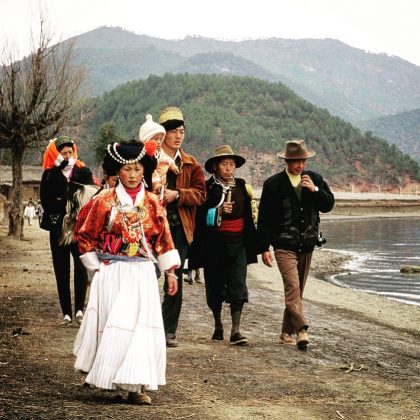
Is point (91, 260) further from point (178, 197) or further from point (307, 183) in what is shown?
point (307, 183)

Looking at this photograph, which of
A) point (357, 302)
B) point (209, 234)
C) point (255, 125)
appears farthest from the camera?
point (255, 125)

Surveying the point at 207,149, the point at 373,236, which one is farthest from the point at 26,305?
the point at 207,149

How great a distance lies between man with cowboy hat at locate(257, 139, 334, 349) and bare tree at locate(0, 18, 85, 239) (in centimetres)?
1982

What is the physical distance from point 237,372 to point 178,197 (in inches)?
72.2

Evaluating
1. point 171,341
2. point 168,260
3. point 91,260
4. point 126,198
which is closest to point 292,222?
point 171,341

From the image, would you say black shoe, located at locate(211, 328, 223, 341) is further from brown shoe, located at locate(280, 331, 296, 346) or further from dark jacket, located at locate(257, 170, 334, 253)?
dark jacket, located at locate(257, 170, 334, 253)

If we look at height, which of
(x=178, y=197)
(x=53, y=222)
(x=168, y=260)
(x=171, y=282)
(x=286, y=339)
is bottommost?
(x=286, y=339)

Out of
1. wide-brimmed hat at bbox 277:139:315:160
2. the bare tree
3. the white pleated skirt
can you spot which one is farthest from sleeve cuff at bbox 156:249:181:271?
the bare tree

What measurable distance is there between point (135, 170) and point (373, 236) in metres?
43.8

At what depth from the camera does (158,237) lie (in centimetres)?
572

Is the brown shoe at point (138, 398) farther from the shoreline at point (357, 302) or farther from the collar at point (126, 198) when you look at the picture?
the shoreline at point (357, 302)

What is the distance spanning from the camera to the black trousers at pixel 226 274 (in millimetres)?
8188

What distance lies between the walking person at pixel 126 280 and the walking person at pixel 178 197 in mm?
1918

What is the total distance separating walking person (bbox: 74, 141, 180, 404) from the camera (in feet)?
16.8
